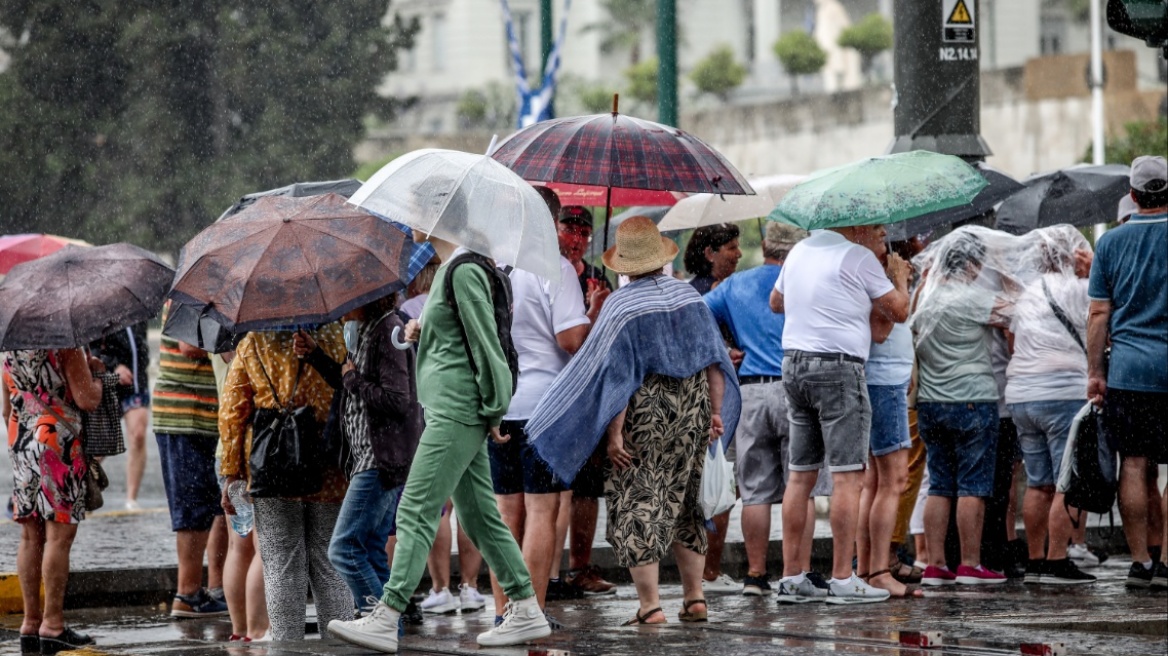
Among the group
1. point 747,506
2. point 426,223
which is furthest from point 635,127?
point 747,506

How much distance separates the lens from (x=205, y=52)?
44062mm

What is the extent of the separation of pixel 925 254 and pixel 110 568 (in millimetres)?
4576

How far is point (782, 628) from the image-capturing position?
7750 millimetres

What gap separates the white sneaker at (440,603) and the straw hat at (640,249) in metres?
2.15

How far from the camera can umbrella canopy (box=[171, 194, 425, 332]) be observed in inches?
272

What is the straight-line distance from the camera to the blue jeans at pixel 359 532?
23.6ft

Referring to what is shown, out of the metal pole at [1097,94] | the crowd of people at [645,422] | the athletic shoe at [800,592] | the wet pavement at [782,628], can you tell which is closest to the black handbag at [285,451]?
the crowd of people at [645,422]

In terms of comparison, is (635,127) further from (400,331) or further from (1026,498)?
(1026,498)

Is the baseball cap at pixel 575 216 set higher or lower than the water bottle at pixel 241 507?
higher

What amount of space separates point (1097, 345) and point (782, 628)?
2.47 meters

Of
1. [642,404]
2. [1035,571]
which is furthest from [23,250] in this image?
[1035,571]

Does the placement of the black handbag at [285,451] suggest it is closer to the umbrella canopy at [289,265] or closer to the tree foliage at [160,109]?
the umbrella canopy at [289,265]

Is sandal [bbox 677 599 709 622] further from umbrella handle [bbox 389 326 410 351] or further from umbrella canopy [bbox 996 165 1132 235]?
umbrella canopy [bbox 996 165 1132 235]

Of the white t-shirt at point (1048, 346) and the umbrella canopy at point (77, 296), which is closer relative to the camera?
the umbrella canopy at point (77, 296)
